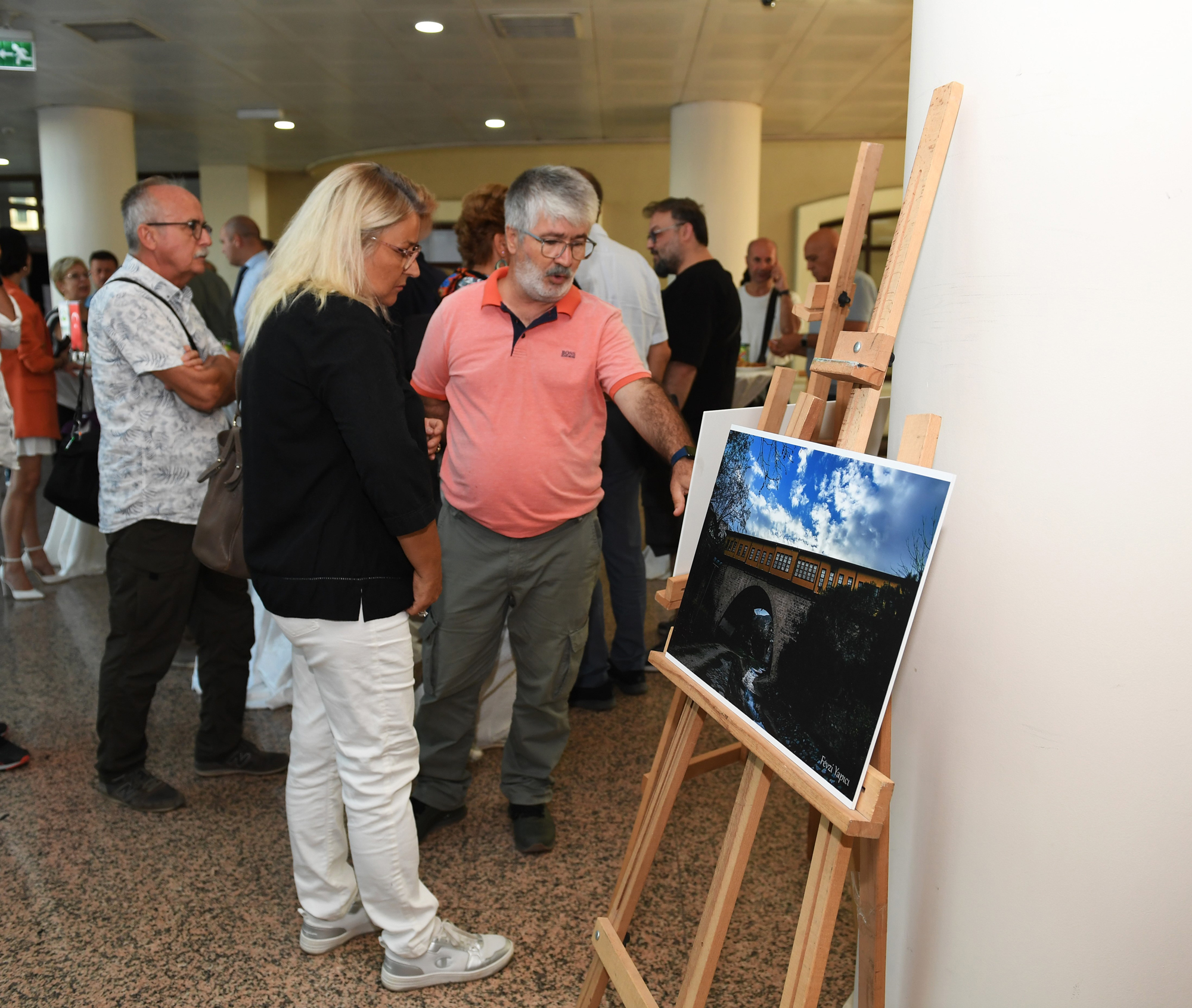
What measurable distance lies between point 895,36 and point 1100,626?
20.7 feet

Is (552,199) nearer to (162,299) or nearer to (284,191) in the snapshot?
(162,299)

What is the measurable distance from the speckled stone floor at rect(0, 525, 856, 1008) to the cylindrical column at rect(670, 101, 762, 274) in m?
5.96

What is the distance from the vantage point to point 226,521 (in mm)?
2014

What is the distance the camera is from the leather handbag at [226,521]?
201cm

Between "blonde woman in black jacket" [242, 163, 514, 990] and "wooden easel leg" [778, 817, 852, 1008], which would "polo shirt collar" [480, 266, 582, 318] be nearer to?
"blonde woman in black jacket" [242, 163, 514, 990]

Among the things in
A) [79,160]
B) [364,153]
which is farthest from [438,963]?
[364,153]

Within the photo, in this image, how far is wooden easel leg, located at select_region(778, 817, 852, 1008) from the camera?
1.17m

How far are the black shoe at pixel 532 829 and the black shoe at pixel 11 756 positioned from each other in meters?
1.51

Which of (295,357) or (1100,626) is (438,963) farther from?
(1100,626)

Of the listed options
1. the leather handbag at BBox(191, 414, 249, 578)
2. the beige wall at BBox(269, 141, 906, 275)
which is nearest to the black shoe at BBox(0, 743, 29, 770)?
the leather handbag at BBox(191, 414, 249, 578)

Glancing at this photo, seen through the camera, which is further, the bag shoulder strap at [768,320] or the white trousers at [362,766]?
the bag shoulder strap at [768,320]

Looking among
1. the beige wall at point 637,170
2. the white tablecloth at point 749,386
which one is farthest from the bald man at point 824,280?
the beige wall at point 637,170

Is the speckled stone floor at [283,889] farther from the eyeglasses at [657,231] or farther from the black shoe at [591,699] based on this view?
the eyeglasses at [657,231]

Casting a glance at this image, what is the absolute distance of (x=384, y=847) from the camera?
1.70 meters
